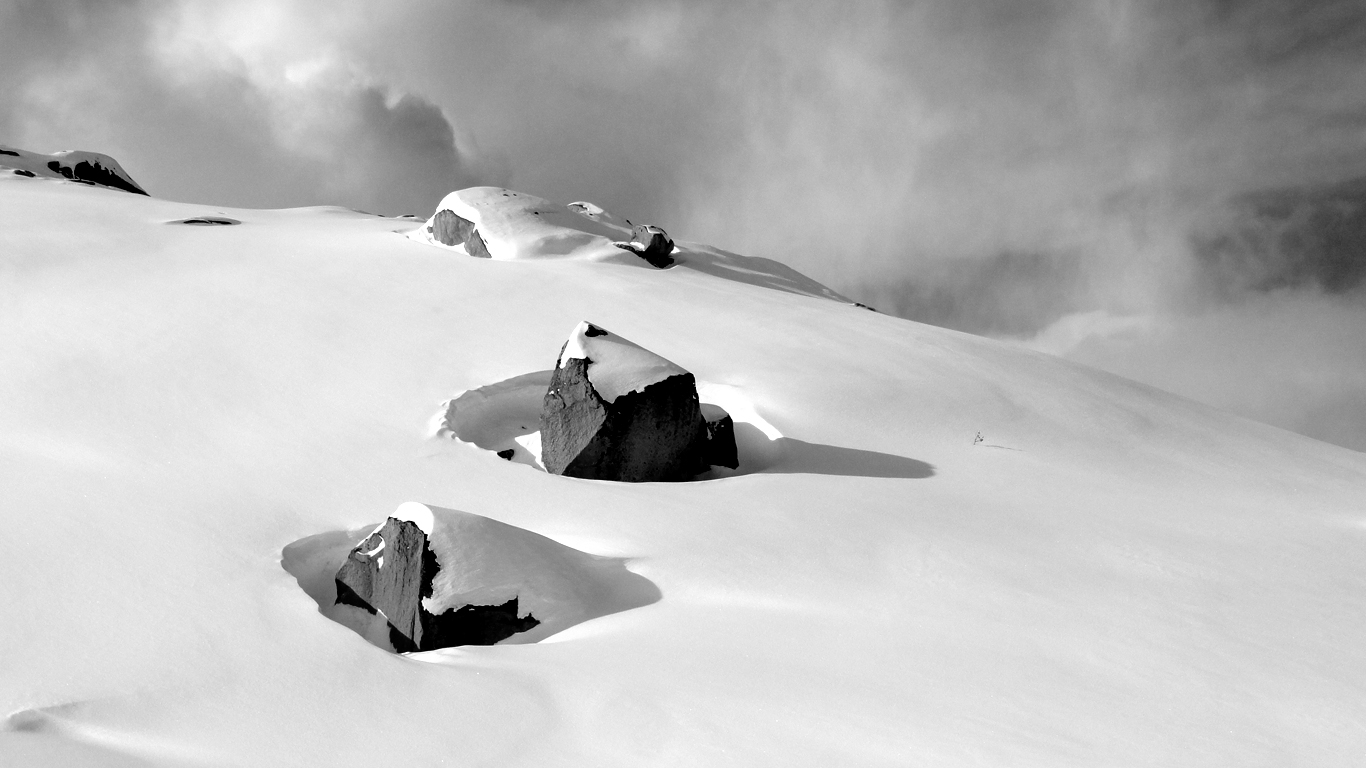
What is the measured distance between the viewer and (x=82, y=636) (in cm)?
389

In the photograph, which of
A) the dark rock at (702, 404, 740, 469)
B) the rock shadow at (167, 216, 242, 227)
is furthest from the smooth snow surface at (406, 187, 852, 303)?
the dark rock at (702, 404, 740, 469)

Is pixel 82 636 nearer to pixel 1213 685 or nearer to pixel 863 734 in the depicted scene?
pixel 863 734

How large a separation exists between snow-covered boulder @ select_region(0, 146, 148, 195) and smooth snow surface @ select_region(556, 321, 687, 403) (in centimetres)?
1964

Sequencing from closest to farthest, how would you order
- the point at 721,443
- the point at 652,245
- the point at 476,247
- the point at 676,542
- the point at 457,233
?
the point at 676,542
the point at 721,443
the point at 476,247
the point at 457,233
the point at 652,245

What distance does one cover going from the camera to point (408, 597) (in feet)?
15.7

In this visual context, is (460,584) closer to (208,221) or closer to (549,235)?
(549,235)

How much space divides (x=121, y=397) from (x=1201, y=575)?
26.2 feet

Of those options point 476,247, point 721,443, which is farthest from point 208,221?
point 721,443

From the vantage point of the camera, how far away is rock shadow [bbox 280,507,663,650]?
4.63 m

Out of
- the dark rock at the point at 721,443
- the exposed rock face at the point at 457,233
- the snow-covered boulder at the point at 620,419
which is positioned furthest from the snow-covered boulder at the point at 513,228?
the dark rock at the point at 721,443

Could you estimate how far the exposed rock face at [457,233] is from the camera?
13922 millimetres

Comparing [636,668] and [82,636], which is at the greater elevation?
[636,668]

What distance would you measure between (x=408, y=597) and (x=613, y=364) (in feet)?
A: 9.86

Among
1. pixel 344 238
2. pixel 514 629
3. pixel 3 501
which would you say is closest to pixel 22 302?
pixel 344 238
